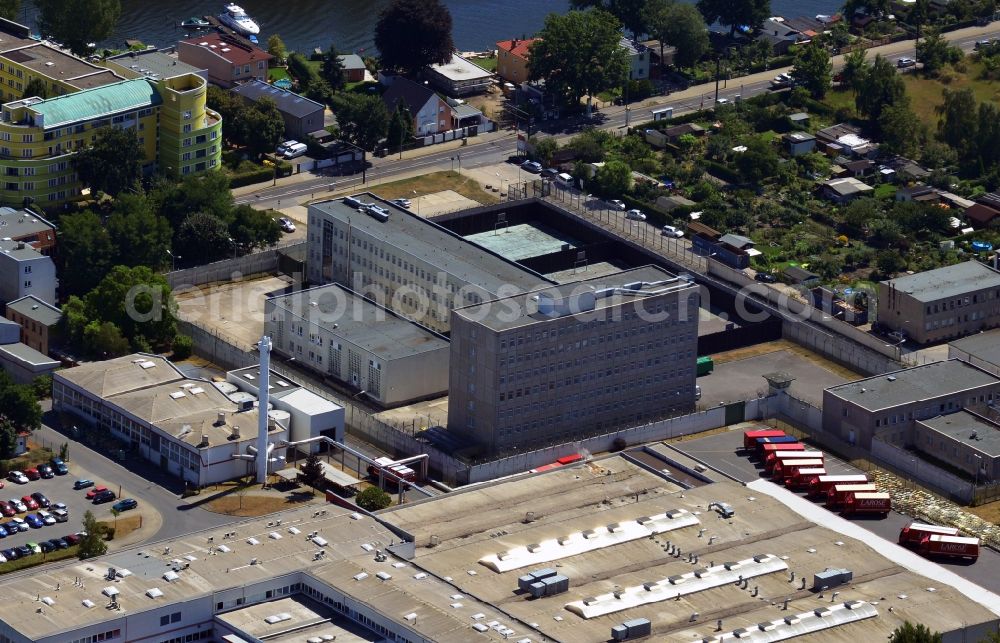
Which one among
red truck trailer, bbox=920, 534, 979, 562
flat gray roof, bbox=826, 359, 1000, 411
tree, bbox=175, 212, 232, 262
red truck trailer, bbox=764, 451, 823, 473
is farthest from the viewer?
tree, bbox=175, 212, 232, 262

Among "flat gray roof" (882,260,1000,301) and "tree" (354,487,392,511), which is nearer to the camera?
"tree" (354,487,392,511)

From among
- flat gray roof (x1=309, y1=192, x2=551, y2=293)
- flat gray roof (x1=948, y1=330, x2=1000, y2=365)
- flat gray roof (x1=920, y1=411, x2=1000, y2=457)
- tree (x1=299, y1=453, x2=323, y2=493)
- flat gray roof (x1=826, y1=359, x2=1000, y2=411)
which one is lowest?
tree (x1=299, y1=453, x2=323, y2=493)

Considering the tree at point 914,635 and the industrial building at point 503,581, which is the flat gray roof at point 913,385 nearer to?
the industrial building at point 503,581

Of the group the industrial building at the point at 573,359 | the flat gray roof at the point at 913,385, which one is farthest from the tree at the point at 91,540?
the flat gray roof at the point at 913,385

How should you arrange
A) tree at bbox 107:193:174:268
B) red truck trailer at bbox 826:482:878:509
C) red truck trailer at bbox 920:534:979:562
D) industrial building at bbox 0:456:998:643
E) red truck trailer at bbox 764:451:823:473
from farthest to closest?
tree at bbox 107:193:174:268 → red truck trailer at bbox 764:451:823:473 → red truck trailer at bbox 826:482:878:509 → red truck trailer at bbox 920:534:979:562 → industrial building at bbox 0:456:998:643

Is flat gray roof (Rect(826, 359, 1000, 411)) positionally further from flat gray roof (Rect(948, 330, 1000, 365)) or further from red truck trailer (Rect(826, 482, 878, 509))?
red truck trailer (Rect(826, 482, 878, 509))

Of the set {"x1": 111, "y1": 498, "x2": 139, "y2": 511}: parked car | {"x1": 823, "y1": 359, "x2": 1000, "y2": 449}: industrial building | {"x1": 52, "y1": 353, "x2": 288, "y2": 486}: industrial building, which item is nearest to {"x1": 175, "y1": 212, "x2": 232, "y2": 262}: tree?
{"x1": 52, "y1": 353, "x2": 288, "y2": 486}: industrial building
